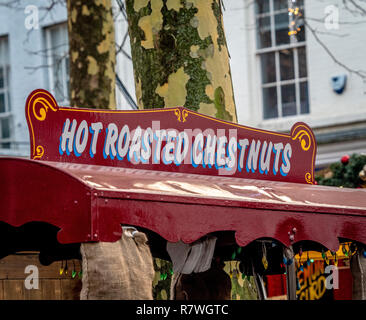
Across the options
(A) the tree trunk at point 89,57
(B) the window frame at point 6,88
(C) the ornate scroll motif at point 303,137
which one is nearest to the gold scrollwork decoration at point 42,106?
(C) the ornate scroll motif at point 303,137

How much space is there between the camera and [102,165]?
5.75 metres

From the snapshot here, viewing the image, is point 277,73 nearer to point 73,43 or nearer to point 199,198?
point 73,43

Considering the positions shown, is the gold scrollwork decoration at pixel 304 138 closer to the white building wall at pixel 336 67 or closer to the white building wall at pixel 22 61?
the white building wall at pixel 336 67

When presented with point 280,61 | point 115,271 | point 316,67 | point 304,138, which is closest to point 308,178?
point 304,138

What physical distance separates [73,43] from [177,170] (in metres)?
6.12

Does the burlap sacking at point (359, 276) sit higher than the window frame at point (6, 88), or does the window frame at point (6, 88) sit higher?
the window frame at point (6, 88)

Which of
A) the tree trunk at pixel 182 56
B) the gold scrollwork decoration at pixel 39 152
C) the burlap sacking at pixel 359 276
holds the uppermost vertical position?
the tree trunk at pixel 182 56

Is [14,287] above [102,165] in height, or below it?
below

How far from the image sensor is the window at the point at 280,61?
588 inches

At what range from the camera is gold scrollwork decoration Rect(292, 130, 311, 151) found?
736cm

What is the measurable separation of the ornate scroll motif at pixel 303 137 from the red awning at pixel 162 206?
114 cm

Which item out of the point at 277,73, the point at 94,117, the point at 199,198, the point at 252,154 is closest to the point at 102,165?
the point at 94,117

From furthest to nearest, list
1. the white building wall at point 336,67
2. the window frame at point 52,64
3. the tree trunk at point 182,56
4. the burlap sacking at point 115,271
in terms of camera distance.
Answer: the window frame at point 52,64 → the white building wall at point 336,67 → the tree trunk at point 182,56 → the burlap sacking at point 115,271

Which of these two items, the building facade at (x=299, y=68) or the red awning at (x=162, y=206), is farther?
the building facade at (x=299, y=68)
